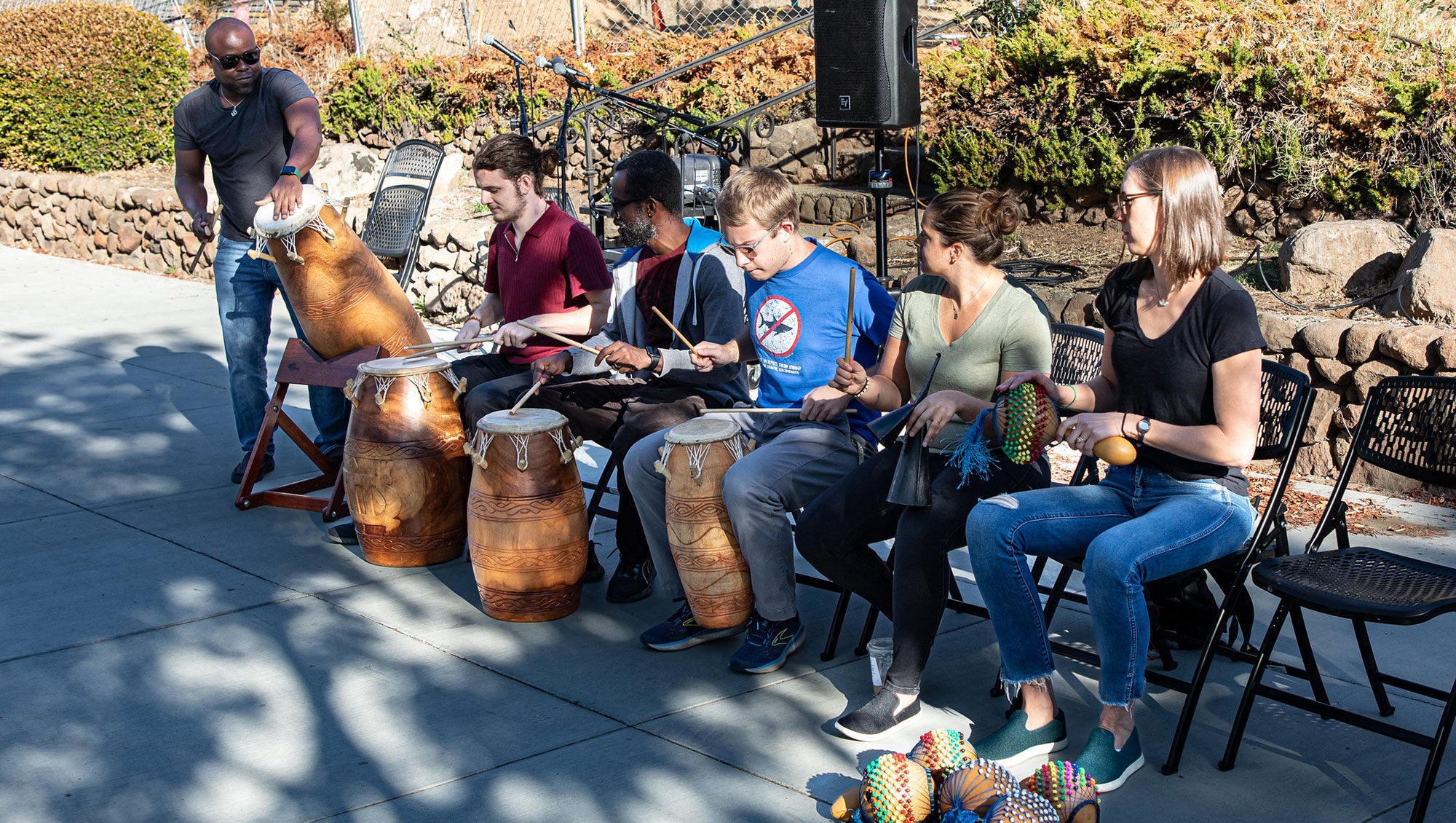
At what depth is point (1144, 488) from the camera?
2939 millimetres

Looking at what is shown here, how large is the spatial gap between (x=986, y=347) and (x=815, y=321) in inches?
21.0

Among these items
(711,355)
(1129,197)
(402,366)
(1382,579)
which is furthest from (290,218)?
(1382,579)

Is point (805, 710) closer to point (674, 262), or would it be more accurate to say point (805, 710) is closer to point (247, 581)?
point (674, 262)

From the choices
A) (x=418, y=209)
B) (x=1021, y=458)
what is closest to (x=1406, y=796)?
(x=1021, y=458)

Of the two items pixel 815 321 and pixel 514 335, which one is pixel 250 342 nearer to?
pixel 514 335

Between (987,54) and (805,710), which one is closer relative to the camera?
(805,710)

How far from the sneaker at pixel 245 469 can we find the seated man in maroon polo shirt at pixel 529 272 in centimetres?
127

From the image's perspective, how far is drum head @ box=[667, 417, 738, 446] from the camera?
344 centimetres

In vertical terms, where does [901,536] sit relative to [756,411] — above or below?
below

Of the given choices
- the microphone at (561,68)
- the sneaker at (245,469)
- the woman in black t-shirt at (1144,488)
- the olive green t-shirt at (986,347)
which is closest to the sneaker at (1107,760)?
the woman in black t-shirt at (1144,488)

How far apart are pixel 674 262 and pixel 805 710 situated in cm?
150

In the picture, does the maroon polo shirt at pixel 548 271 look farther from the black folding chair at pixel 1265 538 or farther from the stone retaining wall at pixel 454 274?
the stone retaining wall at pixel 454 274

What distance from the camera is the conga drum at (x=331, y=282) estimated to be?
178 inches

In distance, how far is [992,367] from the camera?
3.17 m
